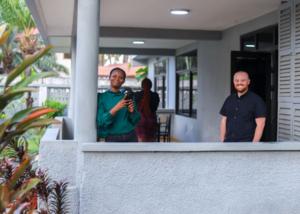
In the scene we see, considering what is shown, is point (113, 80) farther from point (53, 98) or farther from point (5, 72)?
point (53, 98)

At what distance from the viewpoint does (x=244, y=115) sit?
5.06 meters

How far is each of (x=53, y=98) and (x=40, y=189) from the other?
1450cm

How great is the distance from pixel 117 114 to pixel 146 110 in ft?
10.5

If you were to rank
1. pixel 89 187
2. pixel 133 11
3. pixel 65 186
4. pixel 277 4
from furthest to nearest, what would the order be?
1. pixel 133 11
2. pixel 277 4
3. pixel 89 187
4. pixel 65 186

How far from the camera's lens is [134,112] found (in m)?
5.04

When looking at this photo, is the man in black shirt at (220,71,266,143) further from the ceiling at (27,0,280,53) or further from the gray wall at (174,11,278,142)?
→ the gray wall at (174,11,278,142)

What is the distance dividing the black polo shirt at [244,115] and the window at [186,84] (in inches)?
286

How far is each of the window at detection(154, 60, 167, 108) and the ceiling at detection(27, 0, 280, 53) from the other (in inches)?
259

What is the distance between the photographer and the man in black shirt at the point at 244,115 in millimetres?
5000

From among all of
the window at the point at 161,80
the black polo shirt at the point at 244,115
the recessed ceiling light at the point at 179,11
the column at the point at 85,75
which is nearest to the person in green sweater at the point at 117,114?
the column at the point at 85,75

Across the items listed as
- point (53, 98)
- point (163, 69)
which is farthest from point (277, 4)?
point (53, 98)

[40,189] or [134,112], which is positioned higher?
[134,112]

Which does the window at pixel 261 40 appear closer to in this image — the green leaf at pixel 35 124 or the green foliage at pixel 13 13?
the green leaf at pixel 35 124

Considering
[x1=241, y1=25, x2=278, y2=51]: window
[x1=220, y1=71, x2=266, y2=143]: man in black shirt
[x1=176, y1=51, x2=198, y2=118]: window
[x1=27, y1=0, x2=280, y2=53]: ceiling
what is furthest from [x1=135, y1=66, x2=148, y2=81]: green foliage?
[x1=220, y1=71, x2=266, y2=143]: man in black shirt
